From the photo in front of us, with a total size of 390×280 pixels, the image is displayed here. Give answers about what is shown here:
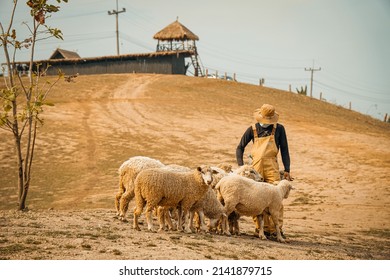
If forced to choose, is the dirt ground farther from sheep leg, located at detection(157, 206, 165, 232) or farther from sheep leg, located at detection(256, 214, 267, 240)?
sheep leg, located at detection(157, 206, 165, 232)

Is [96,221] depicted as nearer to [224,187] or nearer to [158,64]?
[224,187]

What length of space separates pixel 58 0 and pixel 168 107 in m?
23.8

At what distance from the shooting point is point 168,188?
9.24 metres

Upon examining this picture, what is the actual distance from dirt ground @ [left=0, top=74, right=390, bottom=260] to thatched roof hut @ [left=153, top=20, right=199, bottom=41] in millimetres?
5774

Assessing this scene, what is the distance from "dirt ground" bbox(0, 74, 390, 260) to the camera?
824cm

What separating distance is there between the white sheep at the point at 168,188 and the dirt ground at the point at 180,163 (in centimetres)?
58

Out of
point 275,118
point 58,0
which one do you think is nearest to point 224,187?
point 275,118

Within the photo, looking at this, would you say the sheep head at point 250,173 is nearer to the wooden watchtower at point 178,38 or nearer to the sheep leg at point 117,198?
the sheep leg at point 117,198

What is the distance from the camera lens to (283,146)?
→ 9.98 meters

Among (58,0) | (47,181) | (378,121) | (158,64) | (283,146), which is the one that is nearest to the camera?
(283,146)

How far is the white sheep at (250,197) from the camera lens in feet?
31.1

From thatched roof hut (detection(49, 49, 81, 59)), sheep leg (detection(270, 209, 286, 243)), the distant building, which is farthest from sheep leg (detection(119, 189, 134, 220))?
thatched roof hut (detection(49, 49, 81, 59))

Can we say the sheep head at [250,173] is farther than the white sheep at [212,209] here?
Yes

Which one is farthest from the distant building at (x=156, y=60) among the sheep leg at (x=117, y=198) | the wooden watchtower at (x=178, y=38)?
the sheep leg at (x=117, y=198)
